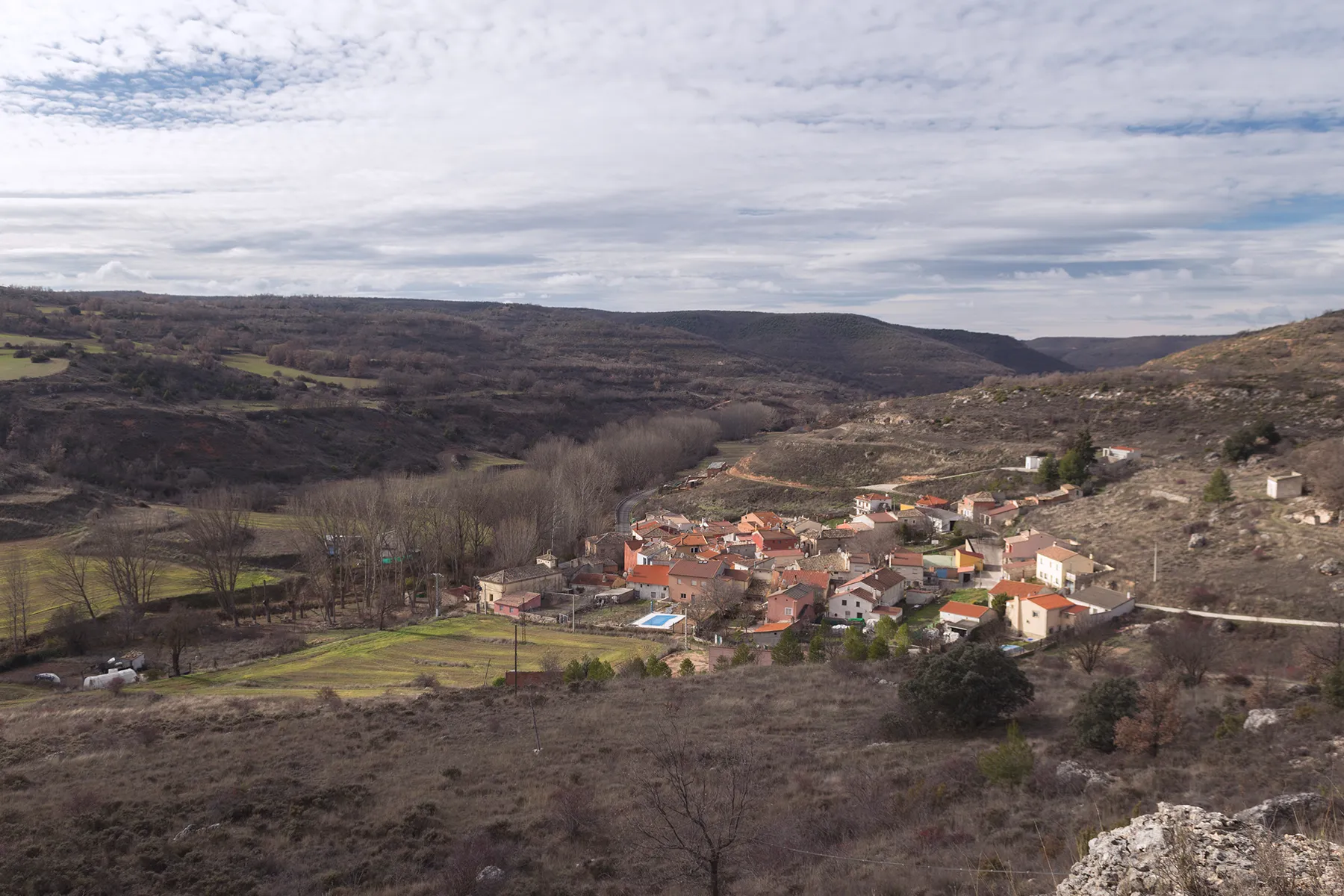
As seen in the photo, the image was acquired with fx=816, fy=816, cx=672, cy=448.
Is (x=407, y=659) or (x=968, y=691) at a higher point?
(x=968, y=691)

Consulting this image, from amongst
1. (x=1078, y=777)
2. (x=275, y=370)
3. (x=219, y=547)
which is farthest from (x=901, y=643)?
(x=275, y=370)

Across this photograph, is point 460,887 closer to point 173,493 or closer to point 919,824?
point 919,824

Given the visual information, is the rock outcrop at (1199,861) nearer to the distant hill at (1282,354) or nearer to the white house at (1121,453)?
the white house at (1121,453)

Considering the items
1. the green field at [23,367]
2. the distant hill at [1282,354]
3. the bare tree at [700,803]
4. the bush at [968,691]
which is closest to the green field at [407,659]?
the bare tree at [700,803]

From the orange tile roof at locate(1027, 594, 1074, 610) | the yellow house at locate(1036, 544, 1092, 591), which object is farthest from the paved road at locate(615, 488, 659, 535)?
the orange tile roof at locate(1027, 594, 1074, 610)

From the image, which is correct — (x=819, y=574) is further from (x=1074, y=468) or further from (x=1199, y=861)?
(x=1199, y=861)

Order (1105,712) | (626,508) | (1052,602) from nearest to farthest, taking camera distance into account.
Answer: (1105,712)
(1052,602)
(626,508)

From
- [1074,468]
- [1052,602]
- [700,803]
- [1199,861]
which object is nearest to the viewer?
[1199,861]
